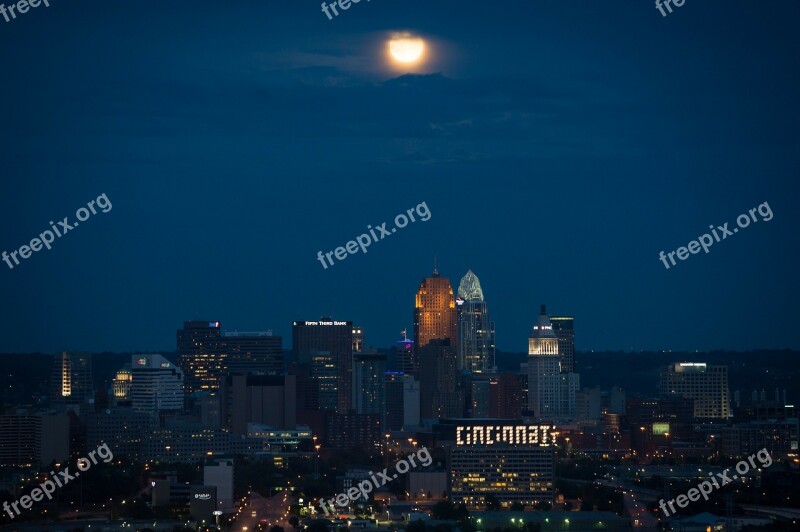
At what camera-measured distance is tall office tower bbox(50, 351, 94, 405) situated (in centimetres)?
14225

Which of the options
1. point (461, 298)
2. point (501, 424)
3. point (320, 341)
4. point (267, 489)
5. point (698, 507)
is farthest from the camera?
point (461, 298)

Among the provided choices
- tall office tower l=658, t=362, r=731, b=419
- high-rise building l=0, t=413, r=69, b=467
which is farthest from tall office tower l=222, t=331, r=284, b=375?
high-rise building l=0, t=413, r=69, b=467

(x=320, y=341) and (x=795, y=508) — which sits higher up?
(x=320, y=341)

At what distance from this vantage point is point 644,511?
75875 millimetres

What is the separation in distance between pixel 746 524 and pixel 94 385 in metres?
93.5

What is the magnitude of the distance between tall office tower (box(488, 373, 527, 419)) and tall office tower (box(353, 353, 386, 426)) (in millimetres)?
7441

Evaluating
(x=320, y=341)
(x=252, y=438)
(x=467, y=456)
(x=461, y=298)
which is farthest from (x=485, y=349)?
(x=467, y=456)

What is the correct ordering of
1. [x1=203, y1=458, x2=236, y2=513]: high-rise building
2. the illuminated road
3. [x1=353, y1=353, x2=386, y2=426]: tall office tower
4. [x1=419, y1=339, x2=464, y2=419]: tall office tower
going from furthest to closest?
[x1=419, y1=339, x2=464, y2=419]: tall office tower, [x1=353, y1=353, x2=386, y2=426]: tall office tower, [x1=203, y1=458, x2=236, y2=513]: high-rise building, the illuminated road

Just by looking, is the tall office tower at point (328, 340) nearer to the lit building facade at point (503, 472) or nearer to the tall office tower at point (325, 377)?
the tall office tower at point (325, 377)

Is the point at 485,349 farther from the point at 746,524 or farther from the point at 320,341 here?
the point at 746,524

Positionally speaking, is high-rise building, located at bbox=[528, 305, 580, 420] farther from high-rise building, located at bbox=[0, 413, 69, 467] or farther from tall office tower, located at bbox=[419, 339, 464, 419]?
high-rise building, located at bbox=[0, 413, 69, 467]

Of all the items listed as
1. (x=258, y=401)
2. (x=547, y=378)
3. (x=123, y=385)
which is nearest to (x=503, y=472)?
(x=258, y=401)

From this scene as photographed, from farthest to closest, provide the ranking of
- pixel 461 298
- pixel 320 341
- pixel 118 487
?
1. pixel 461 298
2. pixel 320 341
3. pixel 118 487

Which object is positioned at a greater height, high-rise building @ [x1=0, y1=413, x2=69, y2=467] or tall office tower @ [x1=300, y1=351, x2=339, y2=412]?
tall office tower @ [x1=300, y1=351, x2=339, y2=412]
